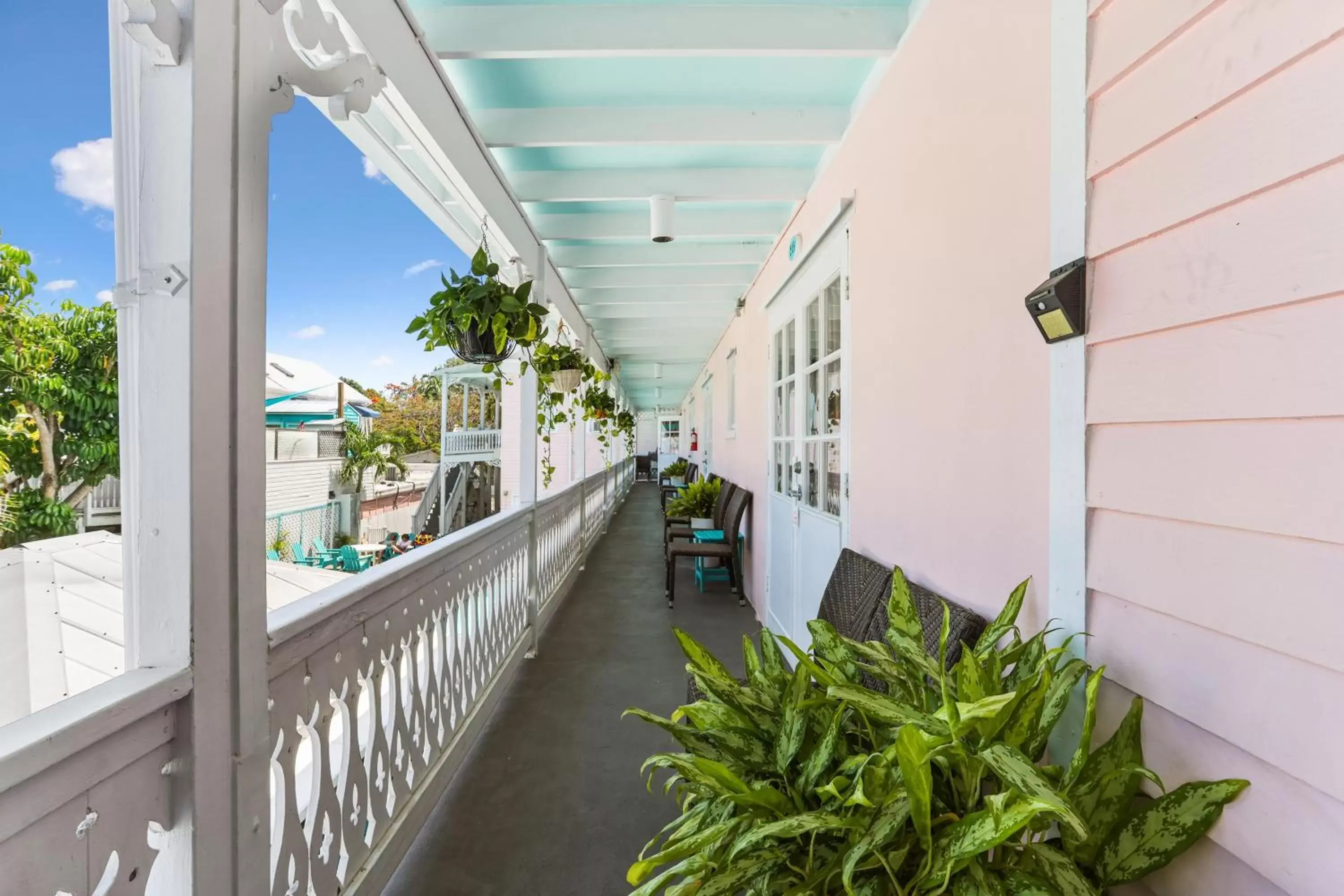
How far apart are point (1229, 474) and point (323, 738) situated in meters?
1.78

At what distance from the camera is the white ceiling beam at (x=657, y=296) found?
15.4ft

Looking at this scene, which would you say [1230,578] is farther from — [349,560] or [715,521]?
[349,560]

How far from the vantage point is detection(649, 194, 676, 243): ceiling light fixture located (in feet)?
8.91

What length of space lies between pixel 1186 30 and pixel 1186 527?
0.70 m

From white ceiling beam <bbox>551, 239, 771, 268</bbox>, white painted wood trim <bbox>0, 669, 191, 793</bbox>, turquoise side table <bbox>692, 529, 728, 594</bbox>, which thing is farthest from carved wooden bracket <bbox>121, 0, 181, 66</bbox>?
turquoise side table <bbox>692, 529, 728, 594</bbox>

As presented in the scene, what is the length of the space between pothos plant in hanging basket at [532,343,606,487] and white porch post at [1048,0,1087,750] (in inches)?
108

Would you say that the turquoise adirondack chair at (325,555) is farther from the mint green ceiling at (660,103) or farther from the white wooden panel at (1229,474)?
the white wooden panel at (1229,474)

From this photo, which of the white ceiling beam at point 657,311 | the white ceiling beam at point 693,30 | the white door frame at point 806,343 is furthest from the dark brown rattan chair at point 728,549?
the white ceiling beam at point 693,30

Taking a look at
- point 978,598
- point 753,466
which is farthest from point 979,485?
point 753,466

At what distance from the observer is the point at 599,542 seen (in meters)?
6.91

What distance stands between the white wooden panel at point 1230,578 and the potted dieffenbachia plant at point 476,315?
1903 mm

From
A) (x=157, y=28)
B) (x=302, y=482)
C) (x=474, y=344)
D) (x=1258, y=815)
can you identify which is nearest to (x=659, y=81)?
(x=474, y=344)

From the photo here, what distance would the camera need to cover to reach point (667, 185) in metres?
2.75

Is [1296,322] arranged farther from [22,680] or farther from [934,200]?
[22,680]
